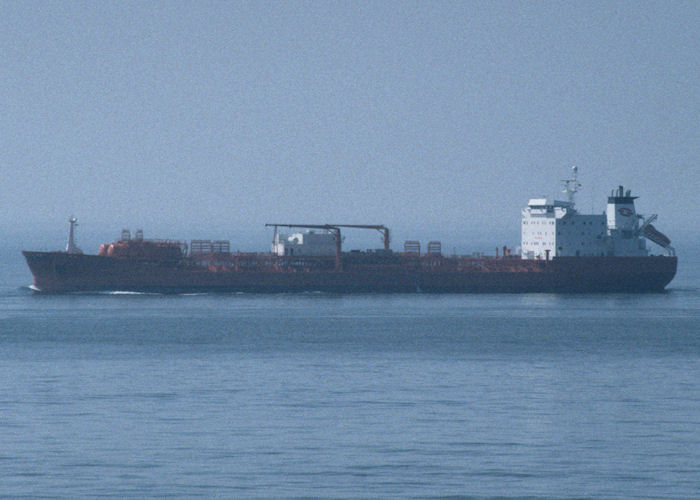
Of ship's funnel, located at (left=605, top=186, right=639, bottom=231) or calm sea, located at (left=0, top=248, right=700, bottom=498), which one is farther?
ship's funnel, located at (left=605, top=186, right=639, bottom=231)

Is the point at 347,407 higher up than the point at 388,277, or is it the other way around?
the point at 388,277

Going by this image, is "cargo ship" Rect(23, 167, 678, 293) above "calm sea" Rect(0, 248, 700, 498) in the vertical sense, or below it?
above

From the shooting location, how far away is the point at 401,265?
84562 mm

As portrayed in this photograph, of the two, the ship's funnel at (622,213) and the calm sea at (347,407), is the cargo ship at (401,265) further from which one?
the calm sea at (347,407)

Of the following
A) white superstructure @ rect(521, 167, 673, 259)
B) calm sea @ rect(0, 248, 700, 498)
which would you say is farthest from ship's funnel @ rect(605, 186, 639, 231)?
calm sea @ rect(0, 248, 700, 498)

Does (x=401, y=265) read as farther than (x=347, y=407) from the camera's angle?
Yes

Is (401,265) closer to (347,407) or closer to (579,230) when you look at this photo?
(579,230)

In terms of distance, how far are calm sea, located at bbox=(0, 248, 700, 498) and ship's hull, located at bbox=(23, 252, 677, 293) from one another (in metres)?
15.0

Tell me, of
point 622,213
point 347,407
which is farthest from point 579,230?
point 347,407

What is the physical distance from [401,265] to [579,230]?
13.3m

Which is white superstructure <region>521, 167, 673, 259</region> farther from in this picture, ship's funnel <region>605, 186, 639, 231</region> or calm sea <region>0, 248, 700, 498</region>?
calm sea <region>0, 248, 700, 498</region>

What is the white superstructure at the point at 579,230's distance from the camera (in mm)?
85562

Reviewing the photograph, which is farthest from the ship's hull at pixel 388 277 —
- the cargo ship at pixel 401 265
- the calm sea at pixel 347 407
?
the calm sea at pixel 347 407

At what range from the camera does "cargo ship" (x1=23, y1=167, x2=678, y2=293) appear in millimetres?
80188
